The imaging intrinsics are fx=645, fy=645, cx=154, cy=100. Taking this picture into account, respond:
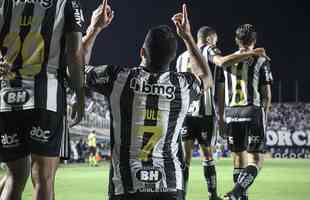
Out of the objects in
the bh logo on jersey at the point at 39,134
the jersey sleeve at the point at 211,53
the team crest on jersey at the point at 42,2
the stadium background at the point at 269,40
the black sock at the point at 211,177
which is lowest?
the black sock at the point at 211,177

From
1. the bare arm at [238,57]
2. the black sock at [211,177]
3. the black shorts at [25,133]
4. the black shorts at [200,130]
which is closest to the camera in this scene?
the black shorts at [25,133]

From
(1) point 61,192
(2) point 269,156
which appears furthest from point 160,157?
(2) point 269,156

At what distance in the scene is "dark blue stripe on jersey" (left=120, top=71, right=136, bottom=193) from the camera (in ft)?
14.6

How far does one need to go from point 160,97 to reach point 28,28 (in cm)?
109

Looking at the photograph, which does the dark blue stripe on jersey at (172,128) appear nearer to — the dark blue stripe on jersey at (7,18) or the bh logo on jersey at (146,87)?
the bh logo on jersey at (146,87)

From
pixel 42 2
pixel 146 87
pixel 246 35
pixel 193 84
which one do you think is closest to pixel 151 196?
Result: pixel 146 87

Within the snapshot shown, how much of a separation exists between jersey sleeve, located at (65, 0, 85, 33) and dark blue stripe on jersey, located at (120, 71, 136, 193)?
0.60 meters

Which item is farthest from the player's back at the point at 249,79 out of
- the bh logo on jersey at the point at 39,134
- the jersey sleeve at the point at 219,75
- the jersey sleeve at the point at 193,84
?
the bh logo on jersey at the point at 39,134

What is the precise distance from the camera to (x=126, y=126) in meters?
4.48

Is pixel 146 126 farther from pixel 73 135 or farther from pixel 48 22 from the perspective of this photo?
pixel 73 135

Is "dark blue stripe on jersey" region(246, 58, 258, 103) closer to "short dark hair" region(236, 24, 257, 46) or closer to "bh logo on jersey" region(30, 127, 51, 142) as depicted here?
"short dark hair" region(236, 24, 257, 46)

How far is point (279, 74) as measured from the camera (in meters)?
51.5

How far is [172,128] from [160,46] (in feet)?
1.96

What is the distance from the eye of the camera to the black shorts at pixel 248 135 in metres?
8.52
